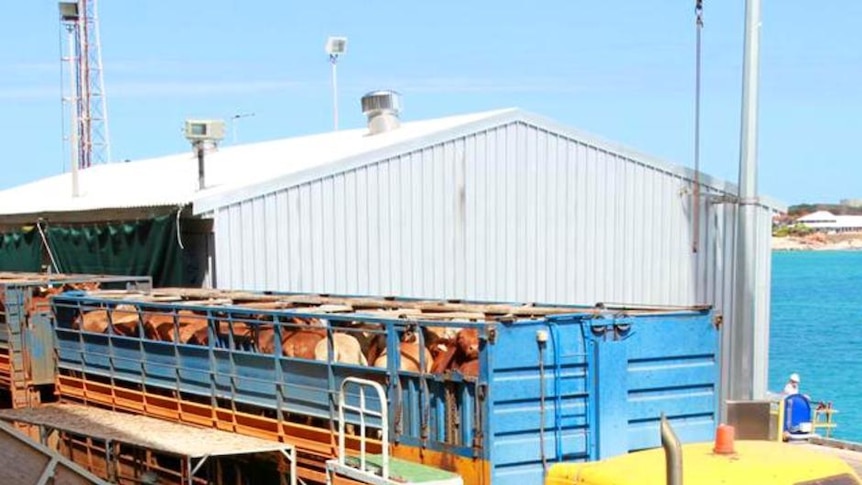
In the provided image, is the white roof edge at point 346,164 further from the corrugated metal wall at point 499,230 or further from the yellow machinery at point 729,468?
the yellow machinery at point 729,468

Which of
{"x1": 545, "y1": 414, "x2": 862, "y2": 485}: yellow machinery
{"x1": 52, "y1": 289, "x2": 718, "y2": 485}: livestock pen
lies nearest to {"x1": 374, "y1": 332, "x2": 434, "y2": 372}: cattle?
{"x1": 52, "y1": 289, "x2": 718, "y2": 485}: livestock pen

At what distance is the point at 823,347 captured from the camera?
66000 mm

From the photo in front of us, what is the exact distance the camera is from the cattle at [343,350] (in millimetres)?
9828

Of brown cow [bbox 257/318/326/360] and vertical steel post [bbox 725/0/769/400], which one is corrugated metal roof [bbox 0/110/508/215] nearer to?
brown cow [bbox 257/318/326/360]

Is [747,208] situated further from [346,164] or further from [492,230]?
[346,164]

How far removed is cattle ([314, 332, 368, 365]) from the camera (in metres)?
9.83

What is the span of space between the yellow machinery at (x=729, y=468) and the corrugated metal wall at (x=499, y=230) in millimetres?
11348

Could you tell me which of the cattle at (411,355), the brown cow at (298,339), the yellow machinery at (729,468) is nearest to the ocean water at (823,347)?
the brown cow at (298,339)

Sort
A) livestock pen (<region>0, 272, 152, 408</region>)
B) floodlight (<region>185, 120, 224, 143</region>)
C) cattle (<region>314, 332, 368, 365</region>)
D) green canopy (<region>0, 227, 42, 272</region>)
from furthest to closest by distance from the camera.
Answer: green canopy (<region>0, 227, 42, 272</region>) → floodlight (<region>185, 120, 224, 143</region>) → livestock pen (<region>0, 272, 152, 408</region>) → cattle (<region>314, 332, 368, 365</region>)

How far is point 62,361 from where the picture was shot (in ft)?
46.9

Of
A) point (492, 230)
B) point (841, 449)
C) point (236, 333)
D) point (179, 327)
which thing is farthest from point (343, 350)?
point (841, 449)

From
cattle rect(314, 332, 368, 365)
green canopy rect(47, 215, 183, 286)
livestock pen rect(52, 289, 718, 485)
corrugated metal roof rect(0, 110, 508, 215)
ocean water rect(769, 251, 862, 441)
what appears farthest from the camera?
ocean water rect(769, 251, 862, 441)

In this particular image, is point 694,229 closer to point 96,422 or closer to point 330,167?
point 330,167

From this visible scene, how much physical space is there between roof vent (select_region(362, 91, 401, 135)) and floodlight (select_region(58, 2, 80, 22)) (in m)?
9.13
